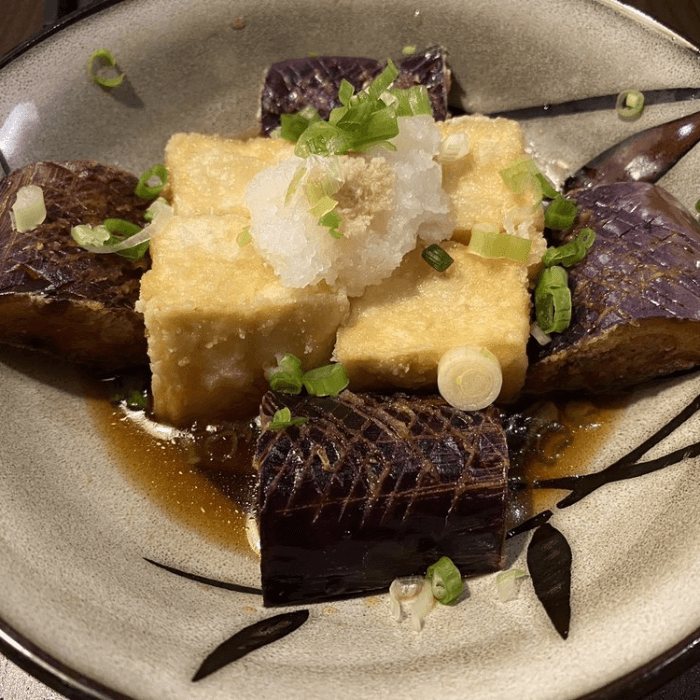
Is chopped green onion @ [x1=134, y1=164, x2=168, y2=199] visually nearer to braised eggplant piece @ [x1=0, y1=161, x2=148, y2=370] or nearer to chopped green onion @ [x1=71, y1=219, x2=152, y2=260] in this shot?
braised eggplant piece @ [x1=0, y1=161, x2=148, y2=370]

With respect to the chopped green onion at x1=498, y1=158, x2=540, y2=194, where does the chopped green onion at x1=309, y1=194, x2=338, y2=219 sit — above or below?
above

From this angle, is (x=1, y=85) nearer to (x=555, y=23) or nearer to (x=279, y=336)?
(x=279, y=336)

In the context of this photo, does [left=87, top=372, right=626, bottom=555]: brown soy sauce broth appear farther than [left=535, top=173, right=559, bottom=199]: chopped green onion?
No

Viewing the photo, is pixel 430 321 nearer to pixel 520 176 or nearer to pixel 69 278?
pixel 520 176

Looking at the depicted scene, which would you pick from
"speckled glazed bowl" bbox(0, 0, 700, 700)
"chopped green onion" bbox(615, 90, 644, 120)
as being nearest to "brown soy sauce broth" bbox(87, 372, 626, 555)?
"speckled glazed bowl" bbox(0, 0, 700, 700)

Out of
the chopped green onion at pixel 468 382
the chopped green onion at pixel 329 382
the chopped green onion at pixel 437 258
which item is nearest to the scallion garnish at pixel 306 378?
the chopped green onion at pixel 329 382

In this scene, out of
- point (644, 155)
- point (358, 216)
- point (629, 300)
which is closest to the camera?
point (358, 216)

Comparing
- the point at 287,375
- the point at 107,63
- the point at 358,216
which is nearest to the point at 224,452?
the point at 287,375
